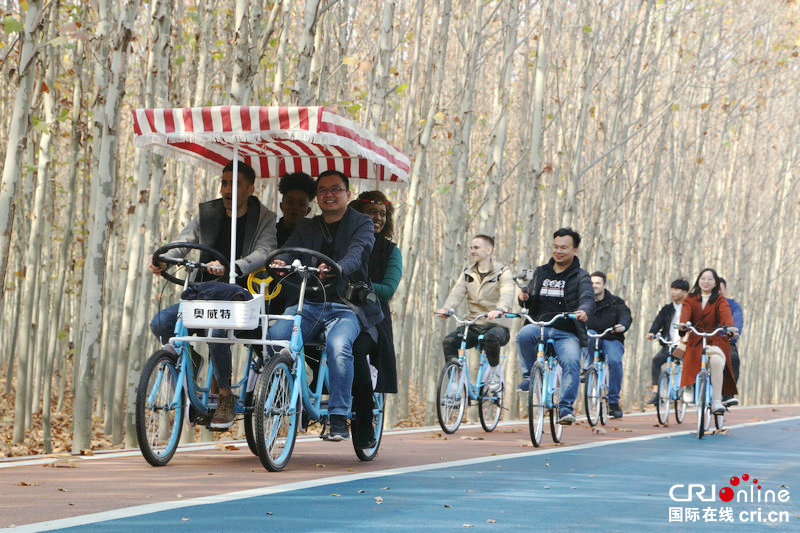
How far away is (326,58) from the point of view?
675 inches

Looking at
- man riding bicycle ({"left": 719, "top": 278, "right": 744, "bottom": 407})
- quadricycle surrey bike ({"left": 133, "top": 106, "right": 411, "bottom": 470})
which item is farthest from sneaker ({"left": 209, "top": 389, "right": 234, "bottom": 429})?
man riding bicycle ({"left": 719, "top": 278, "right": 744, "bottom": 407})

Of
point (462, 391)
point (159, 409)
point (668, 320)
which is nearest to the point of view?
point (159, 409)

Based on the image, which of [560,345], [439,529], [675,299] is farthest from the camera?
[675,299]

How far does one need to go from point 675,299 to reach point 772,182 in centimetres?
2846

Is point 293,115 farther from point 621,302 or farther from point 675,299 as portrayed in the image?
point 675,299

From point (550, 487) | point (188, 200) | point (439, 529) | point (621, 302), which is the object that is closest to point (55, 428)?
point (188, 200)

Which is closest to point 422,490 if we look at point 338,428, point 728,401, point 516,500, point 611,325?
point 516,500

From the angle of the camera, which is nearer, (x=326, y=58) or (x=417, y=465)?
(x=417, y=465)

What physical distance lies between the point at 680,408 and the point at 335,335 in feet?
32.0

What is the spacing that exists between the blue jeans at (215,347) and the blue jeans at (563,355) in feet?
15.0

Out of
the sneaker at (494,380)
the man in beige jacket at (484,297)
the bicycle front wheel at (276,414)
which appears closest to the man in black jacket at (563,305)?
the man in beige jacket at (484,297)

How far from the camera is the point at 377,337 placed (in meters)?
7.65

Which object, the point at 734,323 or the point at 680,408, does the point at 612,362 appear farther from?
the point at 734,323

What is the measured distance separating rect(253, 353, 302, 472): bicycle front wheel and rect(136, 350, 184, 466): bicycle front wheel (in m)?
0.56
